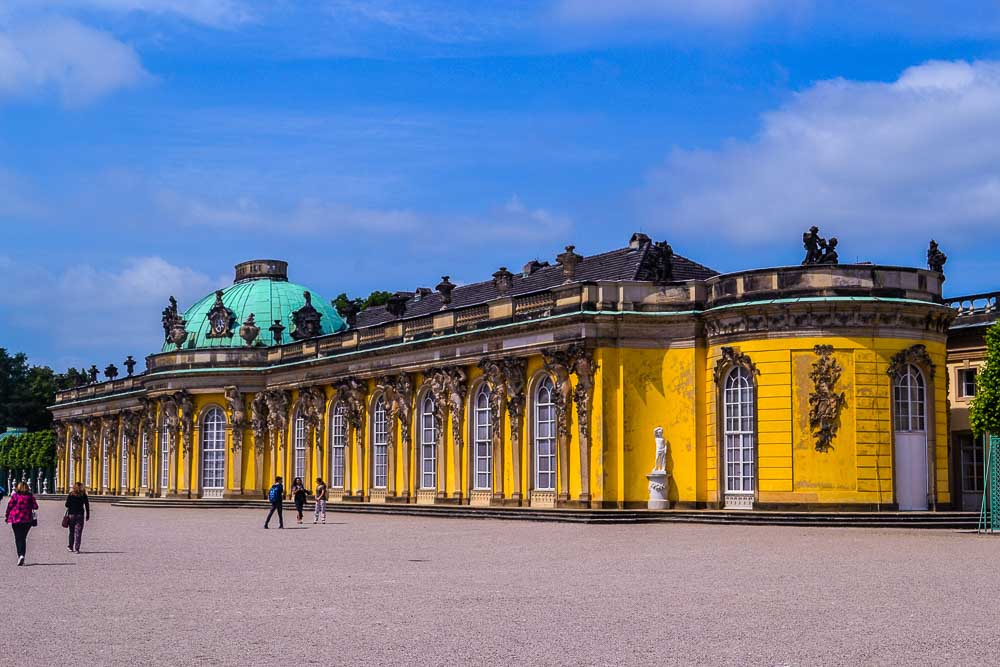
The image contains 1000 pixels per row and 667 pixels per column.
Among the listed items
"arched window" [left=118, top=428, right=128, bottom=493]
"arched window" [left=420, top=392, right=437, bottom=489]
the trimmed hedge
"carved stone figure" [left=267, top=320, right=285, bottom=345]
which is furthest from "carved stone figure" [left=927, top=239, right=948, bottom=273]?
the trimmed hedge

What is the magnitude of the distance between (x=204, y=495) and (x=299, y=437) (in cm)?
721

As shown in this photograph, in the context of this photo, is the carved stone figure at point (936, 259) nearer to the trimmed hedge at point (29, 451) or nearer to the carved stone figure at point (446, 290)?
the carved stone figure at point (446, 290)

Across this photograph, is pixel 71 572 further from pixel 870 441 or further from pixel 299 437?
pixel 299 437

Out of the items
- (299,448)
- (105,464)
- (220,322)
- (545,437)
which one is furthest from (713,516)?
(105,464)

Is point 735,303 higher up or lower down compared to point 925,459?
higher up

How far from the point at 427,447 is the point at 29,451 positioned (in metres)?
53.6

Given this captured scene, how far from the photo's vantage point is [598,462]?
3938cm

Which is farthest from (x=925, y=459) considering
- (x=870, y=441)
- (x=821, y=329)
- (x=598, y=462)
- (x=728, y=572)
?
(x=728, y=572)

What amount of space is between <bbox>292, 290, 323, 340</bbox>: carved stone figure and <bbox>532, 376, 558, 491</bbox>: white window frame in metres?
20.1

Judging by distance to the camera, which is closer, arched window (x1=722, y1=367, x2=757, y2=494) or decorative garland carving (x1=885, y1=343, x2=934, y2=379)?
decorative garland carving (x1=885, y1=343, x2=934, y2=379)

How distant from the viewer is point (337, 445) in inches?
2140

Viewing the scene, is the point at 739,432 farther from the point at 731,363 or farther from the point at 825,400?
the point at 825,400

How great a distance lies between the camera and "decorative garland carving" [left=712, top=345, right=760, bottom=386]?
3759 centimetres

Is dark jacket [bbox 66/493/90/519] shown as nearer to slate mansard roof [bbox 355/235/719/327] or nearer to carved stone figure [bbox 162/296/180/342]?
slate mansard roof [bbox 355/235/719/327]
